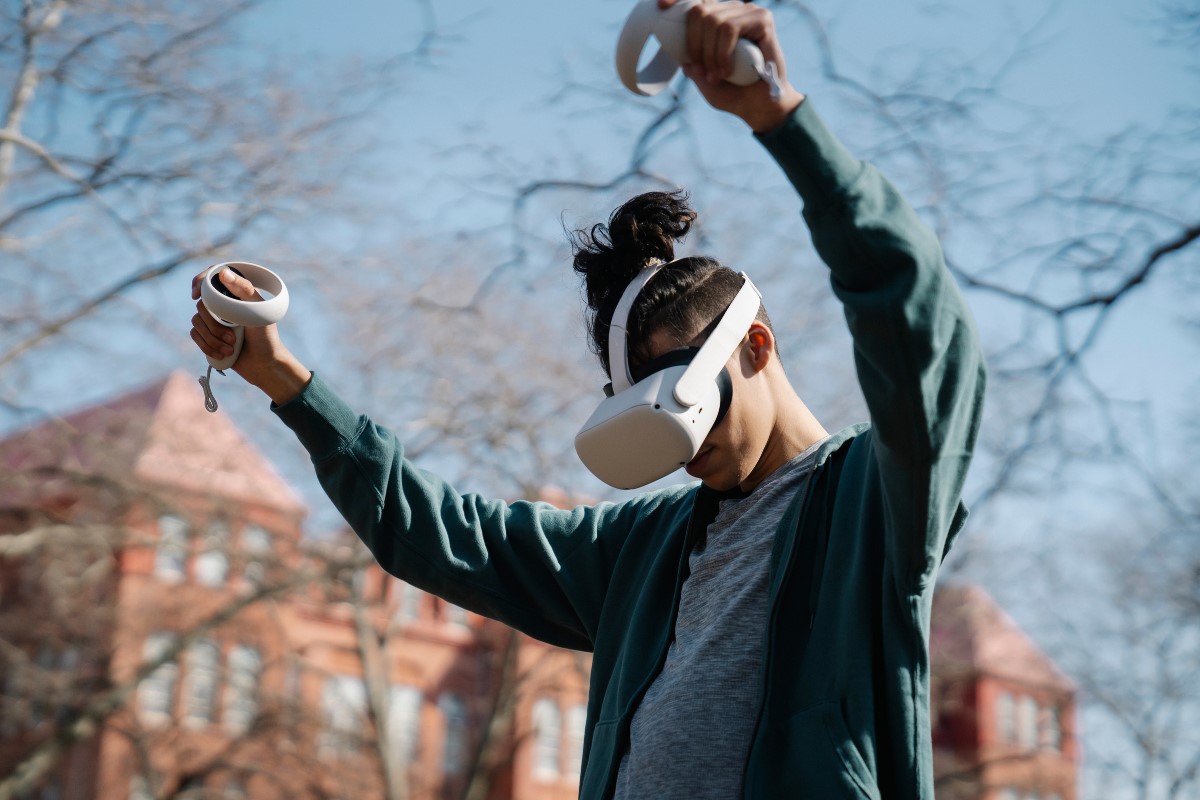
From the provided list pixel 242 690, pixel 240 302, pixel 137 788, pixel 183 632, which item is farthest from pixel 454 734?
pixel 240 302

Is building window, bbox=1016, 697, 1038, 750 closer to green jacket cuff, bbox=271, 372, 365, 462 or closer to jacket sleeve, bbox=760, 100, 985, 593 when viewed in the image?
green jacket cuff, bbox=271, 372, 365, 462

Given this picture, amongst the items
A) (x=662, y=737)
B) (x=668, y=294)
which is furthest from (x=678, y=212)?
(x=662, y=737)

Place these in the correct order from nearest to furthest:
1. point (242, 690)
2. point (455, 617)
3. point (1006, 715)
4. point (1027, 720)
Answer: point (242, 690)
point (455, 617)
point (1006, 715)
point (1027, 720)

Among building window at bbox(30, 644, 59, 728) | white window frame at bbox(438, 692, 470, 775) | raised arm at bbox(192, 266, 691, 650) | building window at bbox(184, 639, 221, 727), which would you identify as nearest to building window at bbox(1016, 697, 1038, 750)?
white window frame at bbox(438, 692, 470, 775)

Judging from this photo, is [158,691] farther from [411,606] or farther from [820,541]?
[820,541]

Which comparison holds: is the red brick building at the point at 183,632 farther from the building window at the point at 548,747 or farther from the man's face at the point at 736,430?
the man's face at the point at 736,430

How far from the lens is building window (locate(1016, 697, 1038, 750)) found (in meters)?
34.1

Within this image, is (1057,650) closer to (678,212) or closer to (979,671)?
(979,671)

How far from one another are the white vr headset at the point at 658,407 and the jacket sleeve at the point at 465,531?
1.25 ft

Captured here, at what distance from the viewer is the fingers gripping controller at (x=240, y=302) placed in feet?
7.14

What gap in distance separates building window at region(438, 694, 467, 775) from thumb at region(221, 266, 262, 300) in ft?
85.7

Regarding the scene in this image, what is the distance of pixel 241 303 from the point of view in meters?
2.17

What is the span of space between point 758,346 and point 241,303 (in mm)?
849

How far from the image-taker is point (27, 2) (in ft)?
32.9
